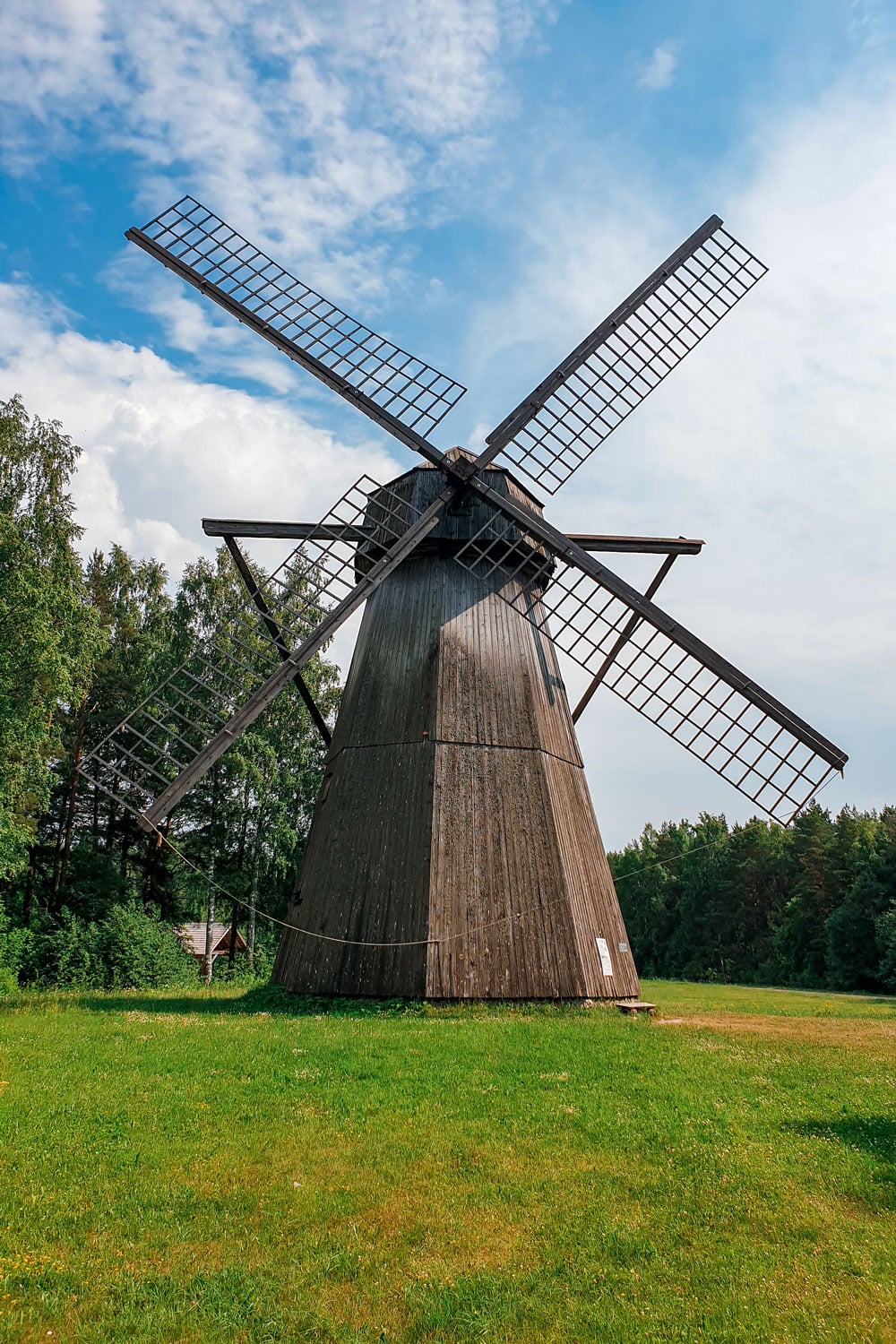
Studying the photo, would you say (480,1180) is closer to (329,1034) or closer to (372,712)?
(329,1034)

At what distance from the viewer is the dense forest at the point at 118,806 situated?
20.7 metres

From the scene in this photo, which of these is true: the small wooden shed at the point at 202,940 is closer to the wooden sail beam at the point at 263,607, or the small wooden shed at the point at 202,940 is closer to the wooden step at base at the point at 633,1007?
the wooden sail beam at the point at 263,607

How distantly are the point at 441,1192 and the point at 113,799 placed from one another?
2125 centimetres

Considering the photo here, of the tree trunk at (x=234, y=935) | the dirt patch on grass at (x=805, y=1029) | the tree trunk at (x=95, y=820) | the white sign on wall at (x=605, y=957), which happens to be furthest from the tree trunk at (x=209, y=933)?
the dirt patch on grass at (x=805, y=1029)

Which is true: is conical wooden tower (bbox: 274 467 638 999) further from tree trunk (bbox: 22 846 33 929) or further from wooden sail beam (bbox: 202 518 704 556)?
tree trunk (bbox: 22 846 33 929)

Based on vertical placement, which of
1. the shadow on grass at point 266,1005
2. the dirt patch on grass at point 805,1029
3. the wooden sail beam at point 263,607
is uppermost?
the wooden sail beam at point 263,607

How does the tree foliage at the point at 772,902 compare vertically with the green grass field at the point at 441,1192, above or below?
above

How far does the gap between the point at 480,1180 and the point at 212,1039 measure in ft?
19.2

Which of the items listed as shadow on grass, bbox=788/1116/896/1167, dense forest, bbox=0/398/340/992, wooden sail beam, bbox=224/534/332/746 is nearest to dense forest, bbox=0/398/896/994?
dense forest, bbox=0/398/340/992

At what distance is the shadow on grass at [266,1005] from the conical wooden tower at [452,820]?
0.75ft

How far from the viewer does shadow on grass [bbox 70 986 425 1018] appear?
1323 centimetres

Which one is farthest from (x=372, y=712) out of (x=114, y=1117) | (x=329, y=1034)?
(x=114, y=1117)

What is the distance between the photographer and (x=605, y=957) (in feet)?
47.9

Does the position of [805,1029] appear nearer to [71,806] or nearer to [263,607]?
[263,607]
